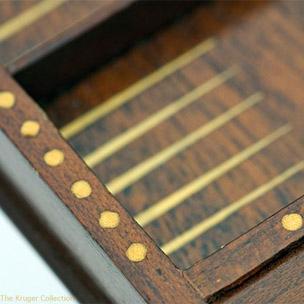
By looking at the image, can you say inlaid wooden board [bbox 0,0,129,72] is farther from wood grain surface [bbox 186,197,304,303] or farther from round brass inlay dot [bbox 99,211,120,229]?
wood grain surface [bbox 186,197,304,303]

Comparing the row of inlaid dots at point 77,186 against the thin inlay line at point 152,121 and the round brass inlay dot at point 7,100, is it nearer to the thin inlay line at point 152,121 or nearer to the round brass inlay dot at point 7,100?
the round brass inlay dot at point 7,100

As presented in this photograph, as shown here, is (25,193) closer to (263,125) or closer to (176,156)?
(176,156)

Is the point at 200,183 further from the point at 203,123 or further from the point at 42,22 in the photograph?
the point at 42,22

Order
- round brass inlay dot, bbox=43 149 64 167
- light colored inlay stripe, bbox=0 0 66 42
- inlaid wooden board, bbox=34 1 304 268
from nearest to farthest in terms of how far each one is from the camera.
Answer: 1. round brass inlay dot, bbox=43 149 64 167
2. inlaid wooden board, bbox=34 1 304 268
3. light colored inlay stripe, bbox=0 0 66 42

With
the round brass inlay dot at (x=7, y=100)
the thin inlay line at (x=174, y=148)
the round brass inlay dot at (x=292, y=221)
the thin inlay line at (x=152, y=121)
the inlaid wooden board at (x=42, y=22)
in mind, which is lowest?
the round brass inlay dot at (x=292, y=221)

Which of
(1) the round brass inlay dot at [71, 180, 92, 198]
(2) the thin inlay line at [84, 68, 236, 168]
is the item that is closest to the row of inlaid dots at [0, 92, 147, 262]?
(1) the round brass inlay dot at [71, 180, 92, 198]

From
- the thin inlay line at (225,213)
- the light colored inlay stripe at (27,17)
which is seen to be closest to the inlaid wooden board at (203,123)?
the thin inlay line at (225,213)

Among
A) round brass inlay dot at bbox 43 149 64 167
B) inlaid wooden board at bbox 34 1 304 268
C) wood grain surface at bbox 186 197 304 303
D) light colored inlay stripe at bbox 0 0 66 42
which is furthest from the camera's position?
light colored inlay stripe at bbox 0 0 66 42

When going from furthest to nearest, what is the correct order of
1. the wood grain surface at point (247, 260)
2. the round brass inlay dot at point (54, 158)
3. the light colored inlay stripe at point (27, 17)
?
the light colored inlay stripe at point (27, 17), the round brass inlay dot at point (54, 158), the wood grain surface at point (247, 260)

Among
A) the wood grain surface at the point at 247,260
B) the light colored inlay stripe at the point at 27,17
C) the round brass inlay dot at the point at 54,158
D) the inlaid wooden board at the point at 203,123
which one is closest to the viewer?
the wood grain surface at the point at 247,260
